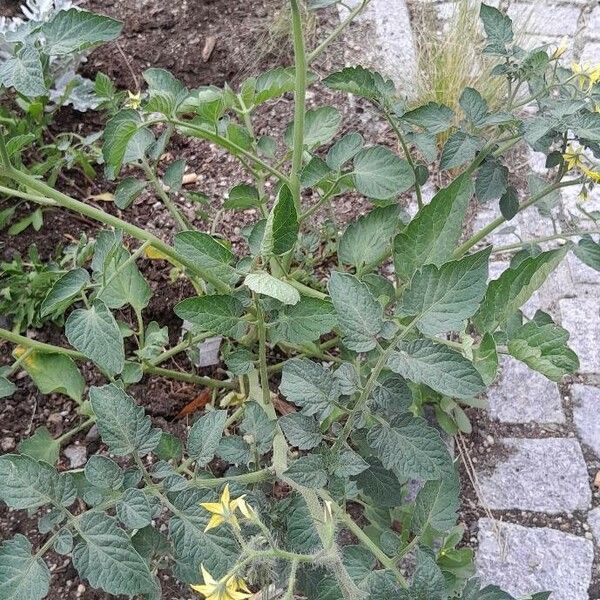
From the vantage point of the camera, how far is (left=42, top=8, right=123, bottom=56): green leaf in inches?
45.8

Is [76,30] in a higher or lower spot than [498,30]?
higher

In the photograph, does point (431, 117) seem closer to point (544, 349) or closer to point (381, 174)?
point (381, 174)

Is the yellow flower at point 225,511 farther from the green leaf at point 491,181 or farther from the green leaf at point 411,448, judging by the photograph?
the green leaf at point 491,181

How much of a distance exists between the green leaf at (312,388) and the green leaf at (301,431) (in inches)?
1.5

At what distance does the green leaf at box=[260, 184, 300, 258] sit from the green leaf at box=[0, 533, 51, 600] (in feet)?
1.83

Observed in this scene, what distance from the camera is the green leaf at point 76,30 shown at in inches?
45.8

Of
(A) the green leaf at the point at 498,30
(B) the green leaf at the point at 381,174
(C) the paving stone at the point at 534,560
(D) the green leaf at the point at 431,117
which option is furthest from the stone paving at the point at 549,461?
(B) the green leaf at the point at 381,174

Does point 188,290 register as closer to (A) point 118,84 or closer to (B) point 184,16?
(A) point 118,84

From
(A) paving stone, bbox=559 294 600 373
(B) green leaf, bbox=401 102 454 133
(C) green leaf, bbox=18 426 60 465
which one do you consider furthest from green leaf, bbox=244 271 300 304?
(A) paving stone, bbox=559 294 600 373

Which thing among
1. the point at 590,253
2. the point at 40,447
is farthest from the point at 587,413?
the point at 40,447

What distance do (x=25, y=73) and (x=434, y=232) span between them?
66cm

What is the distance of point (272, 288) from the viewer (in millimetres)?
1063

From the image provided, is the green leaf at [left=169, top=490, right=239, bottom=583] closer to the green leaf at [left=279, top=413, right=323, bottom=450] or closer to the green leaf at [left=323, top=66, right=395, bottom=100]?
the green leaf at [left=279, top=413, right=323, bottom=450]

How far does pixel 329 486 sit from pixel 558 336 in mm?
420
